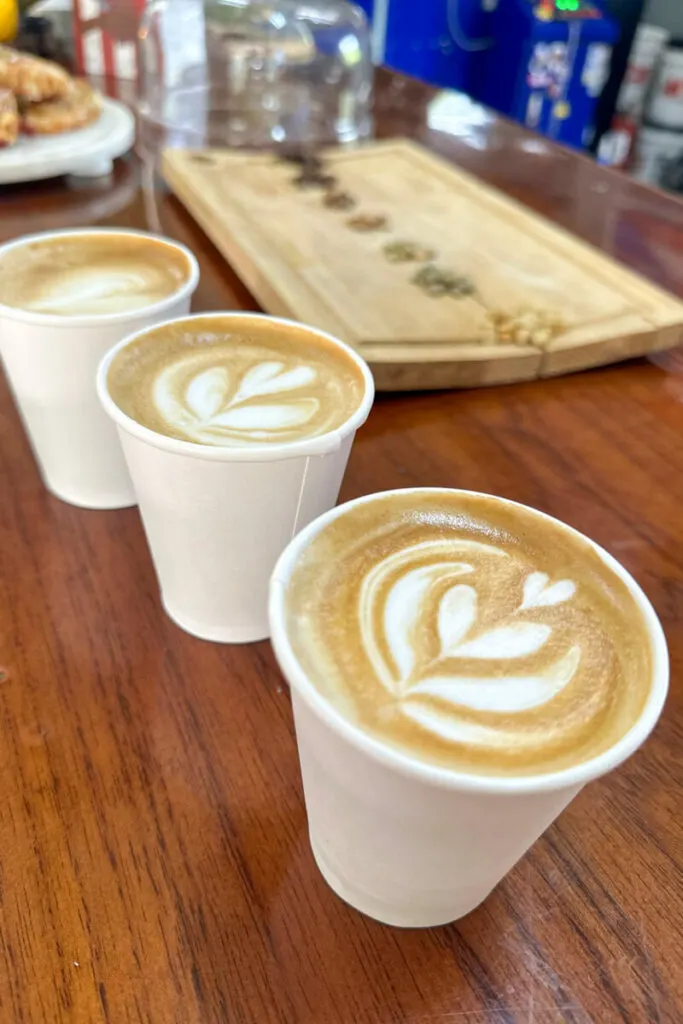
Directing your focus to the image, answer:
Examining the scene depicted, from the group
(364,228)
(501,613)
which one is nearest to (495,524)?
(501,613)

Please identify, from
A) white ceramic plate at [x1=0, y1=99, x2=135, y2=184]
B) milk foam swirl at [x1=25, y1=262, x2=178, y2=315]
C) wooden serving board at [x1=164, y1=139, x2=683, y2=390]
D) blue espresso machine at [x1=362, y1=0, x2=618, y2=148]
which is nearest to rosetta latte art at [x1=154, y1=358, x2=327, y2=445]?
milk foam swirl at [x1=25, y1=262, x2=178, y2=315]

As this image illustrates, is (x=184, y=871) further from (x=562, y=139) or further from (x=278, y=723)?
(x=562, y=139)

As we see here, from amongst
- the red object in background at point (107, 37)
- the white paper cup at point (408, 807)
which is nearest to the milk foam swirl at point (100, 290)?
the white paper cup at point (408, 807)

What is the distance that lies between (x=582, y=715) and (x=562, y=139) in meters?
3.91

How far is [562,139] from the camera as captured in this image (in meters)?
3.77

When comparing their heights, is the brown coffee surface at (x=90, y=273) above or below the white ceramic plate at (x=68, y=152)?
above

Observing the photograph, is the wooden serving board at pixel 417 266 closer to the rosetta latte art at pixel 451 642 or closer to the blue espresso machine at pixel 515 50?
the rosetta latte art at pixel 451 642

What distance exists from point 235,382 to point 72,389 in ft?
0.56

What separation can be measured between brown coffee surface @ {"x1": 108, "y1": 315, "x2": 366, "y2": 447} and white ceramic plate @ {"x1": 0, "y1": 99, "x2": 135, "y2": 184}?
0.84m

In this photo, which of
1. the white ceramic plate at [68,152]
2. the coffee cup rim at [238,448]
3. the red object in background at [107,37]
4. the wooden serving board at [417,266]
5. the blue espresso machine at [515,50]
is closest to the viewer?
the coffee cup rim at [238,448]

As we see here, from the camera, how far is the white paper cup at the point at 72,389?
723 mm

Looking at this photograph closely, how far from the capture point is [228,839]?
54 centimetres

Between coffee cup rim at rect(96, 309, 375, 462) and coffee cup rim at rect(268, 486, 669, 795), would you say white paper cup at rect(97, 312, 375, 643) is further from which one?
coffee cup rim at rect(268, 486, 669, 795)

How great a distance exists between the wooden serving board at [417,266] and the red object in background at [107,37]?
74cm
